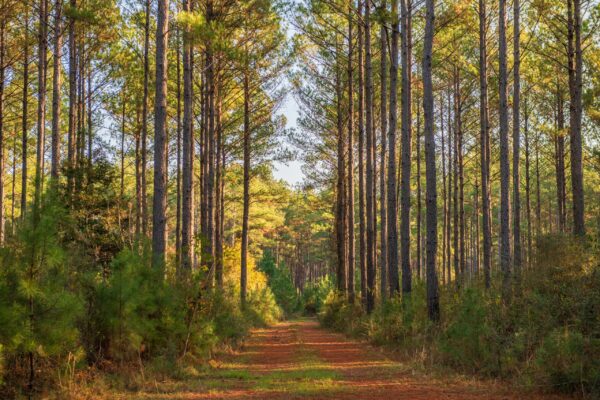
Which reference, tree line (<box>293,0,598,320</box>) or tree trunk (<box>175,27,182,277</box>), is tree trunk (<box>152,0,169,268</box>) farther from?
tree line (<box>293,0,598,320</box>)

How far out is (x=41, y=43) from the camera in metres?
16.2

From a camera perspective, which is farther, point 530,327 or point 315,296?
point 315,296

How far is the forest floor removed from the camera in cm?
680

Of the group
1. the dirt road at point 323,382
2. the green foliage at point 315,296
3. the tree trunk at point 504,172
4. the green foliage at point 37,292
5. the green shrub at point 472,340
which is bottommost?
the green foliage at point 315,296

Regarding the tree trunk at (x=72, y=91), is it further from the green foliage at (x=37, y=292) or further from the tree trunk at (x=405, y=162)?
the green foliage at (x=37, y=292)

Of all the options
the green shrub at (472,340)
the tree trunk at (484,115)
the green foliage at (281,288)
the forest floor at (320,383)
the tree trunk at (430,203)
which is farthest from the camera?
the green foliage at (281,288)

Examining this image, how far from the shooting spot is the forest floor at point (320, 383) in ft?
22.3

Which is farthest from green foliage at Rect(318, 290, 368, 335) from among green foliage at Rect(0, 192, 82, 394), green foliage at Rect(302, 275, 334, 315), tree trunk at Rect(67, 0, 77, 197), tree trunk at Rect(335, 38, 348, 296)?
green foliage at Rect(302, 275, 334, 315)

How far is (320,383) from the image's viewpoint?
7730 mm

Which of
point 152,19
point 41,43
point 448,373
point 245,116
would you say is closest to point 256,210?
point 245,116

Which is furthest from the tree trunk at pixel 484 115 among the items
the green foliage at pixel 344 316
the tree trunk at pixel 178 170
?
the tree trunk at pixel 178 170

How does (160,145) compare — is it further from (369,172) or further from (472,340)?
(369,172)

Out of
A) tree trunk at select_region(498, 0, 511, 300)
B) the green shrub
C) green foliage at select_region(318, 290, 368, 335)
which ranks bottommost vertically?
green foliage at select_region(318, 290, 368, 335)

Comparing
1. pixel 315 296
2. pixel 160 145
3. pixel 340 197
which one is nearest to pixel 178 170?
pixel 340 197
